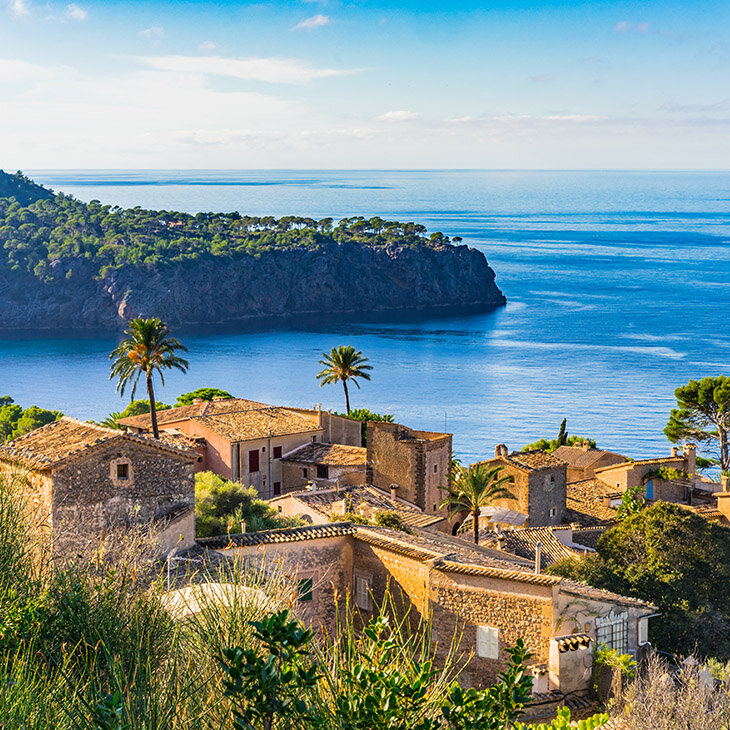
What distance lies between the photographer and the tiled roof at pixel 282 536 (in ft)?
57.8

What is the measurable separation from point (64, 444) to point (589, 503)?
26637 mm

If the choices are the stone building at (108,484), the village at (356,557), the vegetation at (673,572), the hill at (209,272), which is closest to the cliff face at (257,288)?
the hill at (209,272)

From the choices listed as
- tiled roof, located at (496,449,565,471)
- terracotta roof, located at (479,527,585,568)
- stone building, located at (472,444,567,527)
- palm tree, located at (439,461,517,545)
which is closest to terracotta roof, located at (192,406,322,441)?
tiled roof, located at (496,449,565,471)

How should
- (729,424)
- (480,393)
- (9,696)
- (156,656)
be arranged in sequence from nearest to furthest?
(9,696) → (156,656) → (729,424) → (480,393)

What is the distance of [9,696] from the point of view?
6941 mm

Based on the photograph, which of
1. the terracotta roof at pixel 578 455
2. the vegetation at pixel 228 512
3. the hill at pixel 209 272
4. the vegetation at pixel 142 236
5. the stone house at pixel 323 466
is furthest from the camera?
the vegetation at pixel 142 236

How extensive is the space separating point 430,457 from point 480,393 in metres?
64.8

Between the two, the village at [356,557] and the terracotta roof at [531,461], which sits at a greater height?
the village at [356,557]

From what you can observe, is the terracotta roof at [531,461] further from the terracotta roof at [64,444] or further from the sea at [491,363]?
the sea at [491,363]

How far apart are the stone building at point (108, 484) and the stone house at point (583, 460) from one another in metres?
31.1

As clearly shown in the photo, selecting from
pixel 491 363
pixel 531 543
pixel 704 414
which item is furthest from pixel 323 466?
pixel 491 363

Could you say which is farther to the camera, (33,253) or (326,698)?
(33,253)

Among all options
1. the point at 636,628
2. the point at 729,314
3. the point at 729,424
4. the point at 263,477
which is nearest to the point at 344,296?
the point at 729,314

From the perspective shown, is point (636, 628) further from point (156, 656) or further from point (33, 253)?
point (33, 253)
